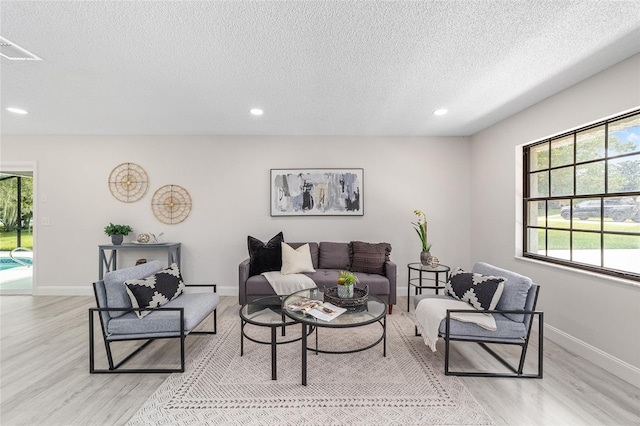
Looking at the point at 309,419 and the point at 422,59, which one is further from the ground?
the point at 422,59

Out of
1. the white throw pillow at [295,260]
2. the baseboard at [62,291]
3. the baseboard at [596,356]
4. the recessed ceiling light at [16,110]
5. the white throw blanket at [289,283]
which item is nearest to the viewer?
the baseboard at [596,356]

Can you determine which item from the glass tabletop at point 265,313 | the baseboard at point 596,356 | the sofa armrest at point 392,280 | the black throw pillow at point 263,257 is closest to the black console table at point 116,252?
the black throw pillow at point 263,257

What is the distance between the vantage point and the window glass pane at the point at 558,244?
276 centimetres

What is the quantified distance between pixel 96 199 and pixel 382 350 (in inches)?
187

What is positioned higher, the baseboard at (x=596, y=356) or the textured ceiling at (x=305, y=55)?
the textured ceiling at (x=305, y=55)

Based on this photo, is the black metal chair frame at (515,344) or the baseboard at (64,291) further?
the baseboard at (64,291)

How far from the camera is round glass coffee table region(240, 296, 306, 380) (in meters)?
2.04

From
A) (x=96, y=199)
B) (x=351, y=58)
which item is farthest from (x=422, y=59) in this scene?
(x=96, y=199)

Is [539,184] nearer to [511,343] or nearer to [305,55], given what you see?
[511,343]

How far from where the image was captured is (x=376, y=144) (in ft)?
14.0

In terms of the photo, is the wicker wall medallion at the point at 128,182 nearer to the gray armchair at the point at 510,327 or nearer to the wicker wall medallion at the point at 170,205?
the wicker wall medallion at the point at 170,205

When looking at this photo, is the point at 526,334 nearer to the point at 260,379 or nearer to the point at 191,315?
the point at 260,379

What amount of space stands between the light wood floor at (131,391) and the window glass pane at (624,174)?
5.05ft

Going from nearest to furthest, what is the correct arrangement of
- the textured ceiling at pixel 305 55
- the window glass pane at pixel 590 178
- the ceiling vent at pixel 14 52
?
the textured ceiling at pixel 305 55 → the ceiling vent at pixel 14 52 → the window glass pane at pixel 590 178
